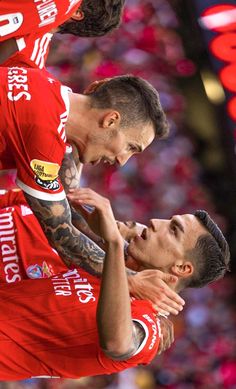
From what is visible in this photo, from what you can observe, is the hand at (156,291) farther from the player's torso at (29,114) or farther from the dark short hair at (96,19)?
the dark short hair at (96,19)

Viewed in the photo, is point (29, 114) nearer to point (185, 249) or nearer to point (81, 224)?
point (81, 224)

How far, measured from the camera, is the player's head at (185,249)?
330 cm

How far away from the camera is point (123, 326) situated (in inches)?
111

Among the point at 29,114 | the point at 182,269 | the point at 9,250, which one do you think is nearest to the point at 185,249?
the point at 182,269

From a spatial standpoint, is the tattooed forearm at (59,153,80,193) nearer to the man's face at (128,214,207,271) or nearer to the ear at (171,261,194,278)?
the man's face at (128,214,207,271)

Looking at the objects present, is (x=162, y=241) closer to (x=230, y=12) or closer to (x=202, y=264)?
(x=202, y=264)

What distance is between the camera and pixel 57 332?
120 inches

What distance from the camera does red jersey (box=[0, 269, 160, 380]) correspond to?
3043 mm

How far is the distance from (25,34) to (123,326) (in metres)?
1.47

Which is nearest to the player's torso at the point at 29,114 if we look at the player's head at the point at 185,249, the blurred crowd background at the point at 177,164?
the player's head at the point at 185,249

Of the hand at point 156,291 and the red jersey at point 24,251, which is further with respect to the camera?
the red jersey at point 24,251

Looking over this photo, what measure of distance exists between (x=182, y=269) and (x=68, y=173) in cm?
65

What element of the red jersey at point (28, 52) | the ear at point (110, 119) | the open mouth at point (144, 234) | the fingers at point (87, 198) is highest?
the ear at point (110, 119)

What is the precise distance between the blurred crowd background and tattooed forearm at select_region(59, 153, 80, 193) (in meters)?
1.89
